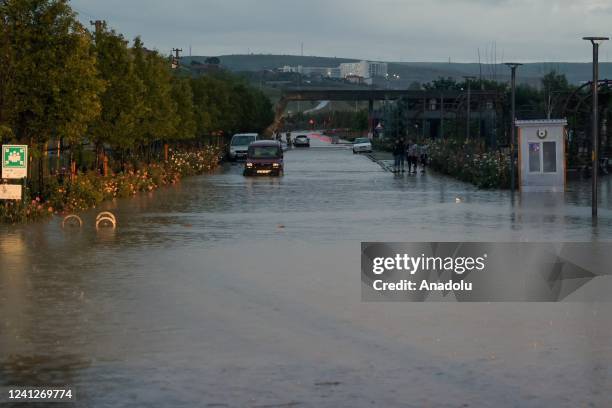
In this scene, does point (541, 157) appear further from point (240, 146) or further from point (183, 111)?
point (240, 146)

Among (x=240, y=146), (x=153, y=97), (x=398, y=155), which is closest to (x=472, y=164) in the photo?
(x=398, y=155)

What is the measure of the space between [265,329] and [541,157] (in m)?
30.5

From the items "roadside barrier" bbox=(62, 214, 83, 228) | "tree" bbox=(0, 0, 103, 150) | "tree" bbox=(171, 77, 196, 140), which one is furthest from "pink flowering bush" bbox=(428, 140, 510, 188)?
"roadside barrier" bbox=(62, 214, 83, 228)

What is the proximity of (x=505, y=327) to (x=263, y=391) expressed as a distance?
3.87 metres

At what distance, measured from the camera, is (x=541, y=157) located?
41.1 metres

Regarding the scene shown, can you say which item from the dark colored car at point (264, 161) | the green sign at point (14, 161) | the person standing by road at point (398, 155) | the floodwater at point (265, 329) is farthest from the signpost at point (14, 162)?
the person standing by road at point (398, 155)

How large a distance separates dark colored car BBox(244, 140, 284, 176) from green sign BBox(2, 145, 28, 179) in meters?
27.5

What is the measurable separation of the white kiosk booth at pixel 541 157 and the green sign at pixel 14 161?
Answer: 1998 centimetres

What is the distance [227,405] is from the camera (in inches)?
337

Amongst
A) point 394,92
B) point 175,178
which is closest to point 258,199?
point 175,178

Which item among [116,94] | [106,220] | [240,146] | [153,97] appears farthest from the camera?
[240,146]

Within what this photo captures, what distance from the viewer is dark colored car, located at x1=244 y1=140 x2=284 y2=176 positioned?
175 feet

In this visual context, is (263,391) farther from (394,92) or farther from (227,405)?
(394,92)

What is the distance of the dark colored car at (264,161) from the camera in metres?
53.4
